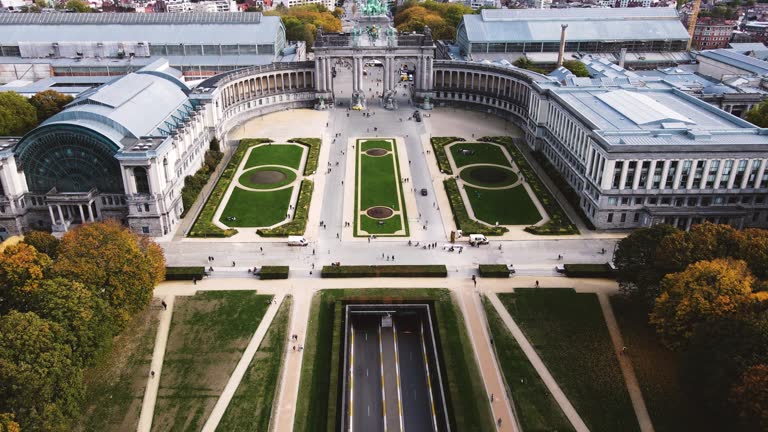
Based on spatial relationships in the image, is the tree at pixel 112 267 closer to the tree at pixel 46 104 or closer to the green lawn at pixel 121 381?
the green lawn at pixel 121 381

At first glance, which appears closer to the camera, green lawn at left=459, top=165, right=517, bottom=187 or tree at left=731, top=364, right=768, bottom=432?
tree at left=731, top=364, right=768, bottom=432

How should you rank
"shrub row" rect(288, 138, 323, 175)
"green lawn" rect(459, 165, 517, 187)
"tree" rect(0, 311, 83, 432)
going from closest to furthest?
"tree" rect(0, 311, 83, 432), "green lawn" rect(459, 165, 517, 187), "shrub row" rect(288, 138, 323, 175)

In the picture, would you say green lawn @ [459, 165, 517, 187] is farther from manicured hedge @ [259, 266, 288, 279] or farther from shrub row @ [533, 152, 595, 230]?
manicured hedge @ [259, 266, 288, 279]

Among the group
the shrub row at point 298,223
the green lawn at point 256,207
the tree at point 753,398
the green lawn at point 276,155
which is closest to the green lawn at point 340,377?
the shrub row at point 298,223

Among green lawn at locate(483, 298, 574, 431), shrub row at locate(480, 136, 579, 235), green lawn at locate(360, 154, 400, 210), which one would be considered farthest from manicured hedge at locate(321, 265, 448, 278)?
green lawn at locate(360, 154, 400, 210)

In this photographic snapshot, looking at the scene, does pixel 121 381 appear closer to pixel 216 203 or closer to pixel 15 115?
pixel 216 203

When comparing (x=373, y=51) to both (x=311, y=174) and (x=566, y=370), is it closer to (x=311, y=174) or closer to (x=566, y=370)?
(x=311, y=174)

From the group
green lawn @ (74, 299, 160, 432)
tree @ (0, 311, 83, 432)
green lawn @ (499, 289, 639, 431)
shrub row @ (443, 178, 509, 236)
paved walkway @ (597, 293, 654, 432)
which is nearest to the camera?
tree @ (0, 311, 83, 432)
